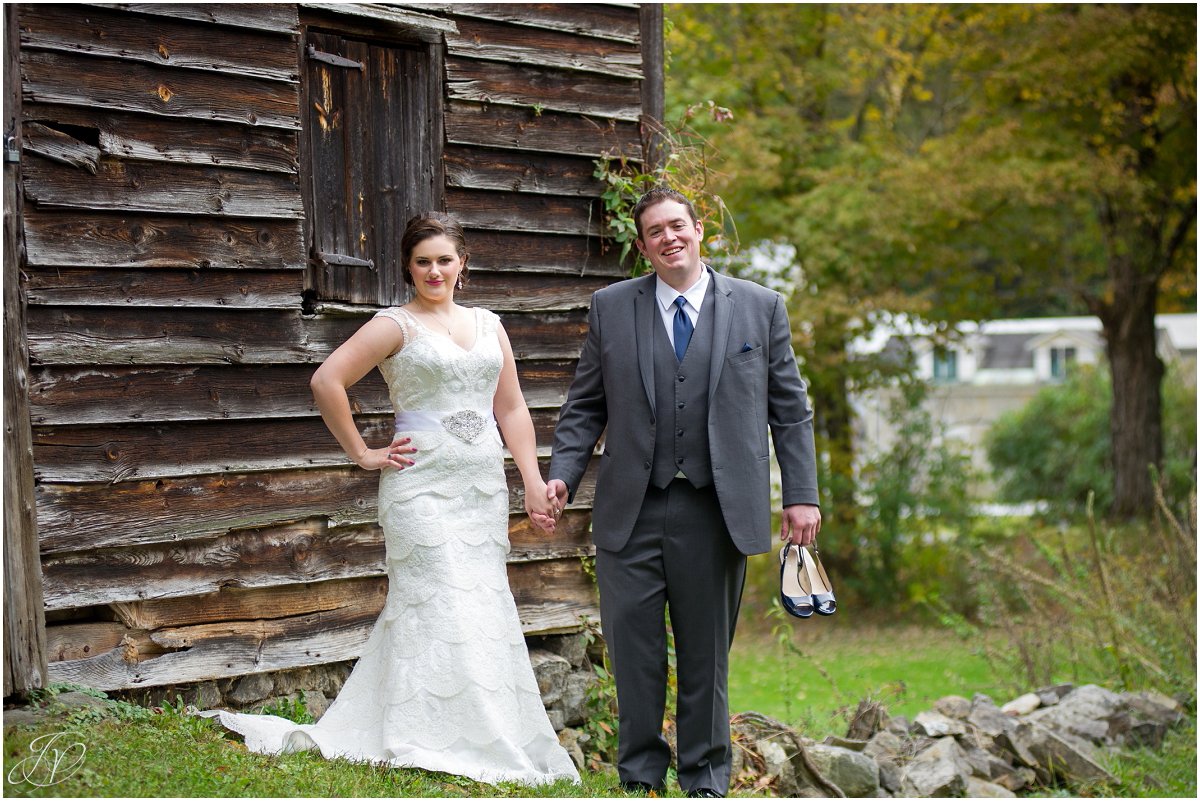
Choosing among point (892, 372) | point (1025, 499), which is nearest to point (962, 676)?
point (892, 372)

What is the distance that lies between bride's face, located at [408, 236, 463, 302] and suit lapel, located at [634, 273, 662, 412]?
26.5 inches

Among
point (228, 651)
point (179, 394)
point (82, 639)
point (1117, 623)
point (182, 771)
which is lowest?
point (1117, 623)

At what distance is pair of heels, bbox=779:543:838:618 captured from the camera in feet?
13.6

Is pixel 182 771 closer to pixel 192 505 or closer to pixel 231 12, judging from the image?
pixel 192 505

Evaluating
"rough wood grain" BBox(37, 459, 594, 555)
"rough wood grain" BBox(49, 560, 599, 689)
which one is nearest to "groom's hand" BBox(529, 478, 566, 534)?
"rough wood grain" BBox(37, 459, 594, 555)

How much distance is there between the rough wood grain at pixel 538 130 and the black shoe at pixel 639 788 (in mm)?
2891

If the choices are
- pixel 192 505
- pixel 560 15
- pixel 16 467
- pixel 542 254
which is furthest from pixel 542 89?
pixel 16 467

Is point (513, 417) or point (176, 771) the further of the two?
point (513, 417)

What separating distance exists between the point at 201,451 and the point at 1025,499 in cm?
1777

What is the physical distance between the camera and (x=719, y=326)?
13.7 feet

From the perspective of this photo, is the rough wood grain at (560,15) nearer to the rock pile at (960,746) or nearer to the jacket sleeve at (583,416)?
the jacket sleeve at (583,416)

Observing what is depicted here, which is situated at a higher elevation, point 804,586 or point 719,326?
point 719,326

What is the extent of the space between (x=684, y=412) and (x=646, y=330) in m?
0.33

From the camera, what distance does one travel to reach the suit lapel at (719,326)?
414 cm
